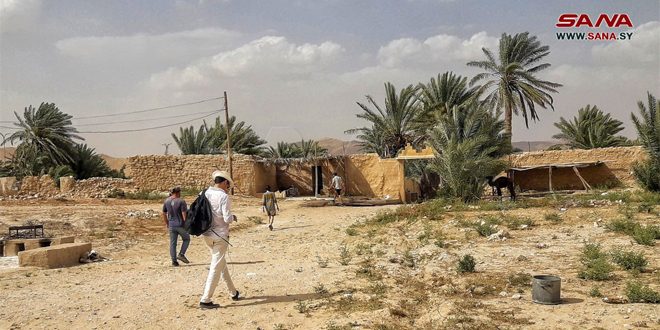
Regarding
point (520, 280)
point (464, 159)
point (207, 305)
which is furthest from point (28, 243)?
point (464, 159)

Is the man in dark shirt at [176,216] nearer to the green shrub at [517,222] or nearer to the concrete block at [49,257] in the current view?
the concrete block at [49,257]

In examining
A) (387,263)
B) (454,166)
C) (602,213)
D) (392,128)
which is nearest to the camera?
(387,263)

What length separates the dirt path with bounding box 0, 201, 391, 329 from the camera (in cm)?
575

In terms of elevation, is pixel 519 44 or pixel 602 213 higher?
pixel 519 44

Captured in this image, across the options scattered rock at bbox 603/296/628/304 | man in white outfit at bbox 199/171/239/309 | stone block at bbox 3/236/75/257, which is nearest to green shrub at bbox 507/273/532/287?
scattered rock at bbox 603/296/628/304

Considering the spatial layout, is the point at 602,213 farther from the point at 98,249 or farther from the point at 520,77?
the point at 520,77

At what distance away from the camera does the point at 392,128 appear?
93.8ft

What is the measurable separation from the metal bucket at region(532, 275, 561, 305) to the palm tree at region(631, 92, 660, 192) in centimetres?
1232

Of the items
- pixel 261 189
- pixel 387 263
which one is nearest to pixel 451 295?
pixel 387 263

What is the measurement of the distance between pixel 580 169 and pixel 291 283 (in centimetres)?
2161

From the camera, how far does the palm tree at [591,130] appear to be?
97.7 feet

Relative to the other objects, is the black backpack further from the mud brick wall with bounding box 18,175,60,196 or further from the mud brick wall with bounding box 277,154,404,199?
the mud brick wall with bounding box 18,175,60,196

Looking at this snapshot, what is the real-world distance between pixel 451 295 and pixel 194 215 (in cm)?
318

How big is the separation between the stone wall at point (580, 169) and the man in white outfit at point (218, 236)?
793 inches
